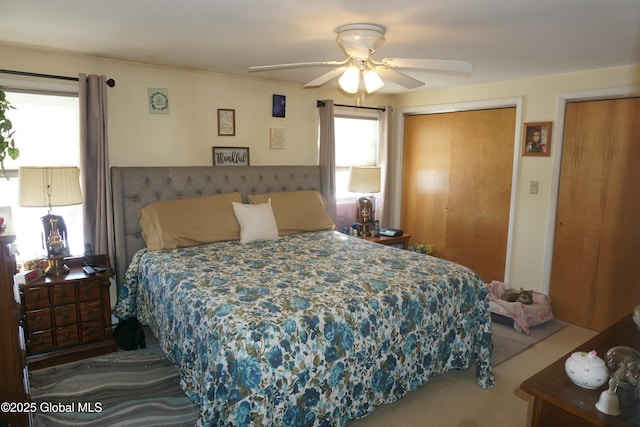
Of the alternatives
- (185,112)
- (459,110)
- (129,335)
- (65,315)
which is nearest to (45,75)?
(185,112)

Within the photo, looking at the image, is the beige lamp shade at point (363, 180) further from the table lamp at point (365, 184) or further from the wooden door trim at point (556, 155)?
the wooden door trim at point (556, 155)

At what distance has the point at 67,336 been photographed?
2.82 m

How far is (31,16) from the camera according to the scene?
228 centimetres

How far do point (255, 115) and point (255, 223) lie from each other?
1238 millimetres

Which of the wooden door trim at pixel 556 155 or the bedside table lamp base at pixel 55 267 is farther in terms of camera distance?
the wooden door trim at pixel 556 155

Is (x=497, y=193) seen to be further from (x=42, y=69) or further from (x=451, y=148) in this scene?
(x=42, y=69)

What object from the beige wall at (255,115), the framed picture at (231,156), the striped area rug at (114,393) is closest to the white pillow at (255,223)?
the framed picture at (231,156)

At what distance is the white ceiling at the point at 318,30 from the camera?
6.84ft

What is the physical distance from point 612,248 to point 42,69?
4.75 m

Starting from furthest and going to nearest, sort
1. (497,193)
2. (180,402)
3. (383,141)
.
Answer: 1. (383,141)
2. (497,193)
3. (180,402)

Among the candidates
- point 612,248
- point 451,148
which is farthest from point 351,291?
point 451,148

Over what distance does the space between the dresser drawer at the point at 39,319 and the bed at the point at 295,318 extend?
51cm

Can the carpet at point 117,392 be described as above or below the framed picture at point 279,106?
below

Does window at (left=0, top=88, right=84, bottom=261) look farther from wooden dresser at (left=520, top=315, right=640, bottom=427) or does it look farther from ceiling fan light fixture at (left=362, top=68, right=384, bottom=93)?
wooden dresser at (left=520, top=315, right=640, bottom=427)
